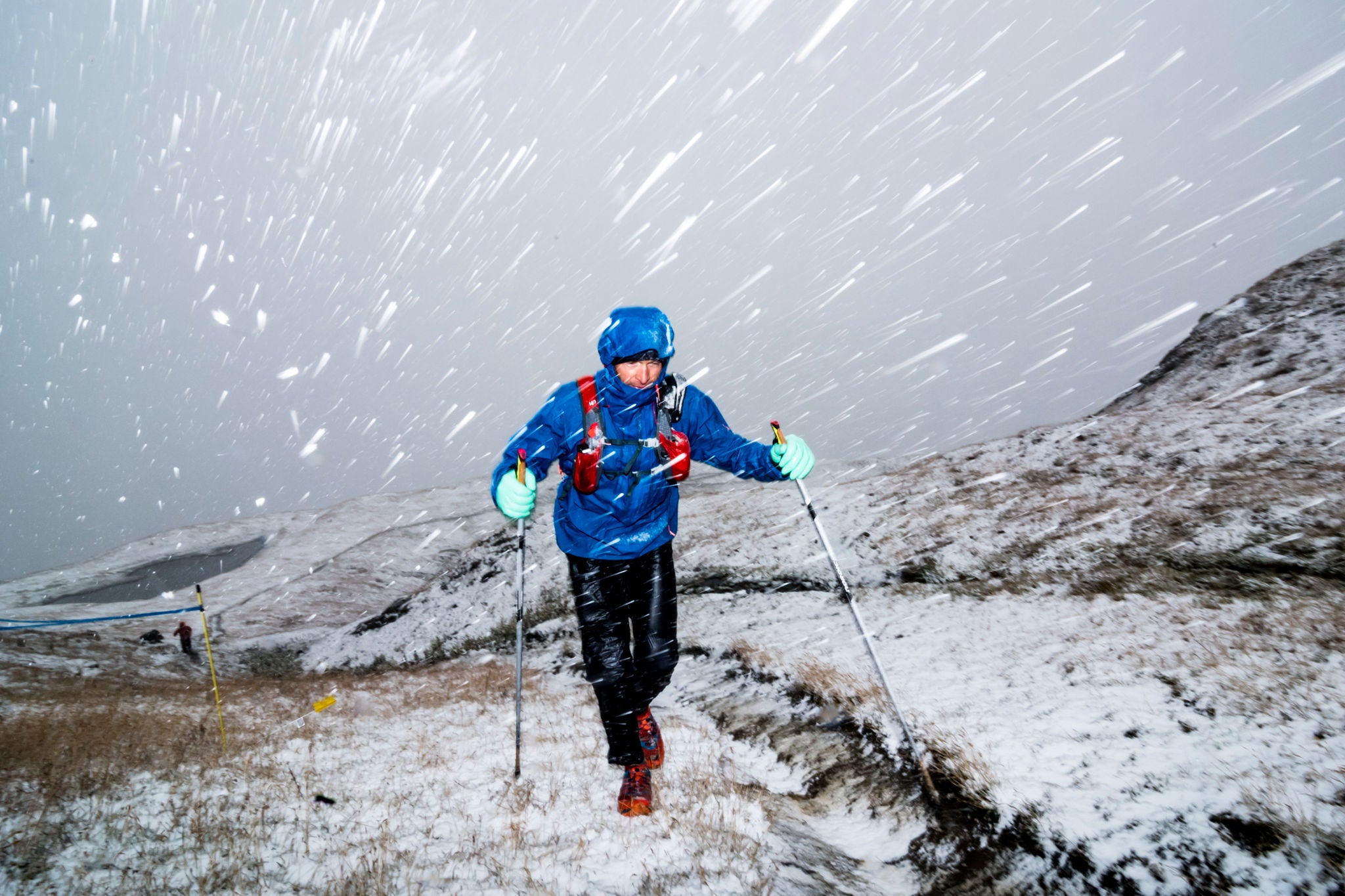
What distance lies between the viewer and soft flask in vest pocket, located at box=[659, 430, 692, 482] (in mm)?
5059

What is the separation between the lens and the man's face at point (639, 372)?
16.3 ft

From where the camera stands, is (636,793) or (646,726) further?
(646,726)

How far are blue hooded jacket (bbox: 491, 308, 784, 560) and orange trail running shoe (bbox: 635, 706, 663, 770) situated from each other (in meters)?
1.44

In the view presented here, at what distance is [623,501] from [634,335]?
137 centimetres

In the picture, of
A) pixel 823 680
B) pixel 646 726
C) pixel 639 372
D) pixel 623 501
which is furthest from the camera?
pixel 823 680

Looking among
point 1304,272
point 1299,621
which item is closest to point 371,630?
point 1299,621

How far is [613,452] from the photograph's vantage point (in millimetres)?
5027

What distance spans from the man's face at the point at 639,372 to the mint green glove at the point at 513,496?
1179 mm

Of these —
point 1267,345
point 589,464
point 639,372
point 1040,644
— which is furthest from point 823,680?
point 1267,345

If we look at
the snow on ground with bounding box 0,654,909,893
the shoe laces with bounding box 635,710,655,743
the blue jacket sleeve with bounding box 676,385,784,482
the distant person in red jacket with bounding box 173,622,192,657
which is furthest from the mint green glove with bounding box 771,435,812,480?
the distant person in red jacket with bounding box 173,622,192,657

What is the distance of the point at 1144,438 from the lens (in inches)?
530

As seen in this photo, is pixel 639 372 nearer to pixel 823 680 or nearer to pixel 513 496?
pixel 513 496

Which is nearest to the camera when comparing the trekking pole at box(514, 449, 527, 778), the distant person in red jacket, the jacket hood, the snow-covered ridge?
the jacket hood

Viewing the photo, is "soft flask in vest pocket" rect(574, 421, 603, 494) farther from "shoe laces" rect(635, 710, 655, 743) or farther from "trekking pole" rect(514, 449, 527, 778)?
"shoe laces" rect(635, 710, 655, 743)
